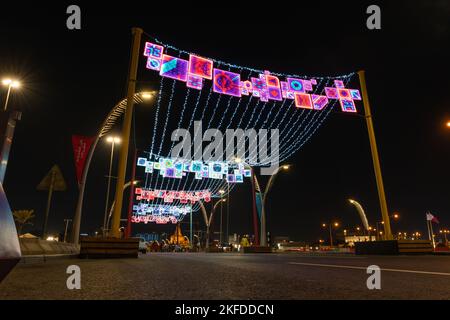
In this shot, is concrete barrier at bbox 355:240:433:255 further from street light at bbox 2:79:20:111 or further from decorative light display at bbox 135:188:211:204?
decorative light display at bbox 135:188:211:204

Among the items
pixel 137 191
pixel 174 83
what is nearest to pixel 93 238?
pixel 174 83

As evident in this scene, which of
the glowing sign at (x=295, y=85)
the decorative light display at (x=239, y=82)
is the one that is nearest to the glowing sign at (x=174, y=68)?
the decorative light display at (x=239, y=82)

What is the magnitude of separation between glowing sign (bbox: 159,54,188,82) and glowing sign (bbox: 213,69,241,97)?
5.56 ft

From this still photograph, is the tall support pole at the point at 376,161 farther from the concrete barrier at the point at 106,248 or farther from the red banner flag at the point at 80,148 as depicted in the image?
the red banner flag at the point at 80,148

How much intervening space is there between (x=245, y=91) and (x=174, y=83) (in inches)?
145

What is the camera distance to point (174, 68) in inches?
592

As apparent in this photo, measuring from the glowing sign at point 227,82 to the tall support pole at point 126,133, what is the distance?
425 cm

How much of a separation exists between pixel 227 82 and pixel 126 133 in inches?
247

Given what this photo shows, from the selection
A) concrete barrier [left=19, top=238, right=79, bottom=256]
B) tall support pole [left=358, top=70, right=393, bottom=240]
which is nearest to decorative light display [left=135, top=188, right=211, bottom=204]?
Answer: tall support pole [left=358, top=70, right=393, bottom=240]

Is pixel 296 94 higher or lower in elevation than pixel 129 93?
higher

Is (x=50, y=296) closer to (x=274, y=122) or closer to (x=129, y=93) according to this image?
(x=129, y=93)

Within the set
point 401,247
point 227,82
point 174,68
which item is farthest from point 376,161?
point 174,68

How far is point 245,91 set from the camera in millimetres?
17031

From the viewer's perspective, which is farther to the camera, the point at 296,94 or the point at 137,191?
the point at 137,191
